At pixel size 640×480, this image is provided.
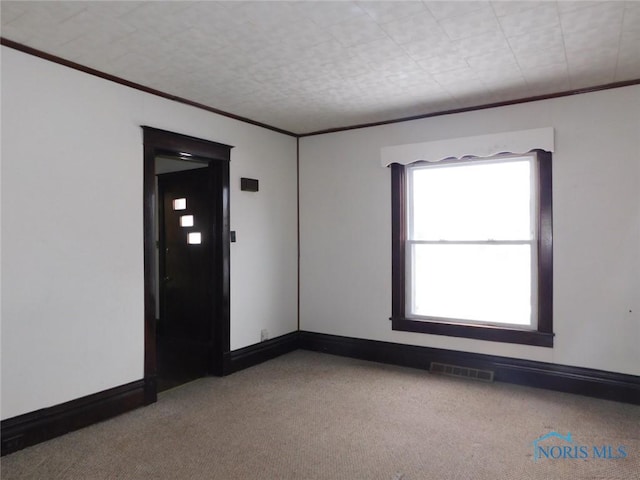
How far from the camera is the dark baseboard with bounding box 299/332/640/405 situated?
344cm

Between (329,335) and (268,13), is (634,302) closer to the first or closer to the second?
(329,335)

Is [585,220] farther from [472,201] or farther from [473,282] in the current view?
[473,282]

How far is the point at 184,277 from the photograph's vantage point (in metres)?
4.79

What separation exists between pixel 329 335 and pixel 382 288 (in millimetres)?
885

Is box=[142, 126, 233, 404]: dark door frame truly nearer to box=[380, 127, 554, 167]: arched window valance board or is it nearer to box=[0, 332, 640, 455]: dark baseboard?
box=[0, 332, 640, 455]: dark baseboard

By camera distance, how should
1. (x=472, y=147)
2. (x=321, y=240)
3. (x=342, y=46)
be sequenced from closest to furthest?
(x=342, y=46)
(x=472, y=147)
(x=321, y=240)

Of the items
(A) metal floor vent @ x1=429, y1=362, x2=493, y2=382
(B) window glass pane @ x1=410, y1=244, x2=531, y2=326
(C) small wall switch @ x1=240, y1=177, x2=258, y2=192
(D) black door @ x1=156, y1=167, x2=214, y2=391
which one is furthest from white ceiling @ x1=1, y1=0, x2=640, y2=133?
(A) metal floor vent @ x1=429, y1=362, x2=493, y2=382

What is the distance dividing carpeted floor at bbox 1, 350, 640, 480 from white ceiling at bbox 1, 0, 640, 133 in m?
2.57

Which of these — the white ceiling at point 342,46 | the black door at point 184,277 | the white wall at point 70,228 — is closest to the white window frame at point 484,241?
the white ceiling at point 342,46

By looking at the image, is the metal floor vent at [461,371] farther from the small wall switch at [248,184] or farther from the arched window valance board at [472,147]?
the small wall switch at [248,184]

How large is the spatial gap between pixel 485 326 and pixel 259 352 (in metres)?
2.31

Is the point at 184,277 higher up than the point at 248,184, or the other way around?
the point at 248,184

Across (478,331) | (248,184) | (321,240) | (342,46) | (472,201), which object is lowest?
(478,331)

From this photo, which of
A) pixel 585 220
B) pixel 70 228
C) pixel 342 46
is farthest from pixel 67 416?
pixel 585 220
